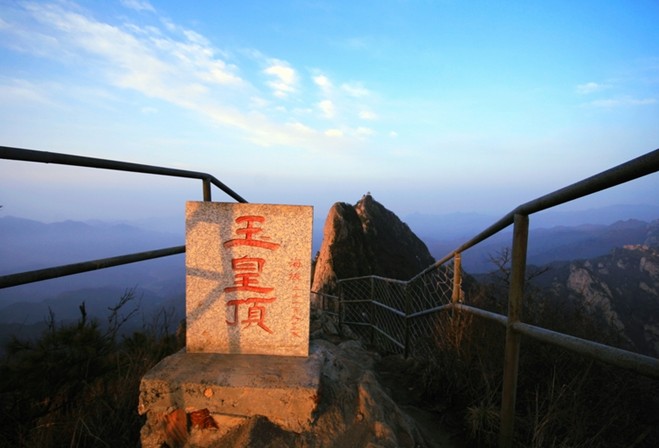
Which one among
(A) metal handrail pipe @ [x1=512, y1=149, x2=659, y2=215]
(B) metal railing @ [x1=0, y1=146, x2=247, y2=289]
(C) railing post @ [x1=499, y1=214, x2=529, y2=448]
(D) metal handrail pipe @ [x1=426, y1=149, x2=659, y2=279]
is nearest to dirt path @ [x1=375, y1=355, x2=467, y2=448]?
(C) railing post @ [x1=499, y1=214, x2=529, y2=448]

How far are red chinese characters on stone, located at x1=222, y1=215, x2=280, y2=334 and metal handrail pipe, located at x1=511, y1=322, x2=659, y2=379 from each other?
5.16 feet

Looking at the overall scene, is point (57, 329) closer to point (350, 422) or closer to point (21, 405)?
point (21, 405)

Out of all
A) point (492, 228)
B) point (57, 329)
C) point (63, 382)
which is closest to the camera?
point (492, 228)

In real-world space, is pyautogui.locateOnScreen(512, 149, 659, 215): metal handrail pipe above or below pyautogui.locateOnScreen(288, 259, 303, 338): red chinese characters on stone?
above

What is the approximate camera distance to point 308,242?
7.90ft

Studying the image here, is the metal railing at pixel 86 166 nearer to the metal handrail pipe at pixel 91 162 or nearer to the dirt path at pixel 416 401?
the metal handrail pipe at pixel 91 162

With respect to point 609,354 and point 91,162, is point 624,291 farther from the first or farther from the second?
point 91,162

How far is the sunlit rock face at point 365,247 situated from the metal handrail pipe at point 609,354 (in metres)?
11.6

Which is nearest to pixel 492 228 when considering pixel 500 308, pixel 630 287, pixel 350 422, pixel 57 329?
pixel 350 422

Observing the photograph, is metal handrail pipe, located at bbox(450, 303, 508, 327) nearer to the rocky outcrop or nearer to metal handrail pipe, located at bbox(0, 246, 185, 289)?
metal handrail pipe, located at bbox(0, 246, 185, 289)

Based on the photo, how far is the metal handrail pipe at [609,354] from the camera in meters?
1.07

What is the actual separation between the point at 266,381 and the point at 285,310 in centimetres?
50

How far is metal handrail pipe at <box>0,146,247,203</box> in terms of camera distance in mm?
1479

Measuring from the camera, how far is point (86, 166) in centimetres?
181
